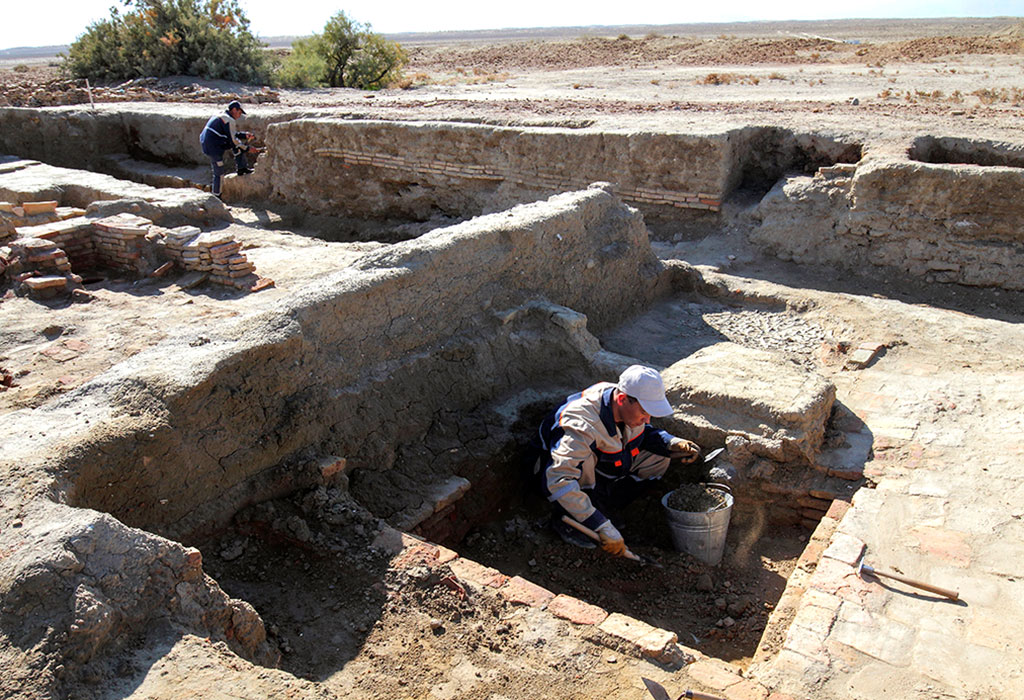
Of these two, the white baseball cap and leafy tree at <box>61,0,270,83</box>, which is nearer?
the white baseball cap

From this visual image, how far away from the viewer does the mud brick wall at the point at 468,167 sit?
8648 millimetres

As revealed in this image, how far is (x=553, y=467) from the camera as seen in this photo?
4.19m

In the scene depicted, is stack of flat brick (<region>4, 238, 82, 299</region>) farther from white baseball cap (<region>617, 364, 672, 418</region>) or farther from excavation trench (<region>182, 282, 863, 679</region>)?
white baseball cap (<region>617, 364, 672, 418</region>)

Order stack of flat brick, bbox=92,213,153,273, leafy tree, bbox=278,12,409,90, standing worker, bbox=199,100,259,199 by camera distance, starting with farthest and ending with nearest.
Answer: leafy tree, bbox=278,12,409,90, standing worker, bbox=199,100,259,199, stack of flat brick, bbox=92,213,153,273

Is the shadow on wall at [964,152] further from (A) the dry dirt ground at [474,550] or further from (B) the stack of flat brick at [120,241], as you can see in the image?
(B) the stack of flat brick at [120,241]

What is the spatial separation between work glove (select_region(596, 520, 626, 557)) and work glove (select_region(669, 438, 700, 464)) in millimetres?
672

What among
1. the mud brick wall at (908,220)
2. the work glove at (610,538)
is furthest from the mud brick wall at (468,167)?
the work glove at (610,538)

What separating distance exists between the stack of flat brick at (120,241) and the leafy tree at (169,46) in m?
Answer: 12.9

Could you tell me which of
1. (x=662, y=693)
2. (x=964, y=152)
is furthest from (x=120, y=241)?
(x=964, y=152)

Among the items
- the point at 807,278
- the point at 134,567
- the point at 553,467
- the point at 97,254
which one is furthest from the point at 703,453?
the point at 97,254

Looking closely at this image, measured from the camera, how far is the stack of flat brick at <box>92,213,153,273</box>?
712cm

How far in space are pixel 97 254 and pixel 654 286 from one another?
5092 mm

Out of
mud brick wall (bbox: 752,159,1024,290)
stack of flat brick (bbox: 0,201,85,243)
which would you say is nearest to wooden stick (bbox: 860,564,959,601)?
mud brick wall (bbox: 752,159,1024,290)

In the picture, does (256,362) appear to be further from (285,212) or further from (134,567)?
(285,212)
